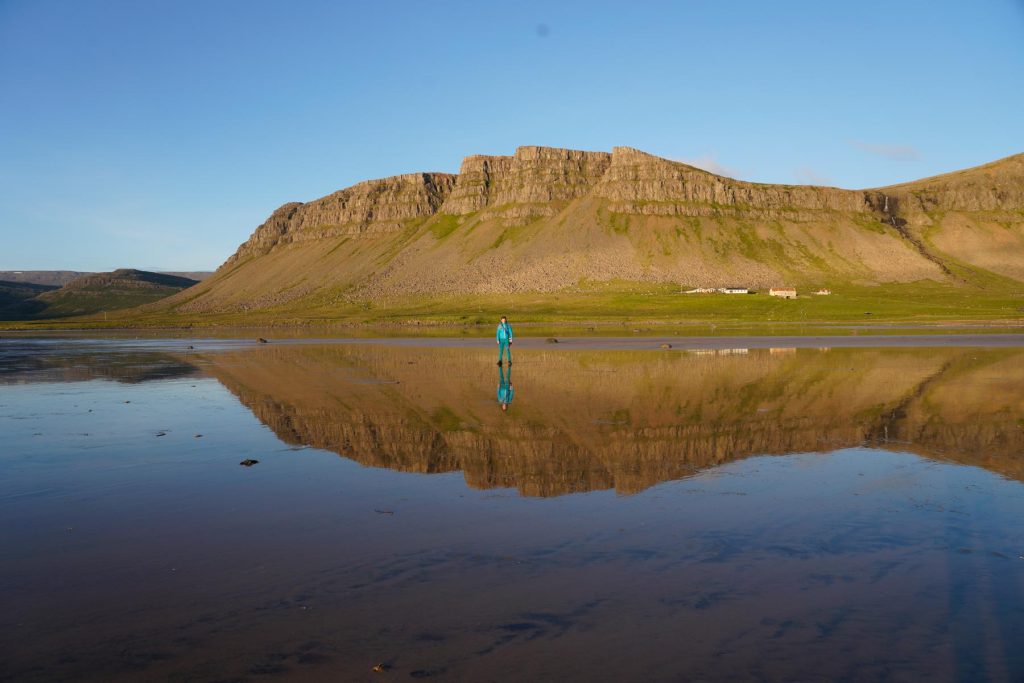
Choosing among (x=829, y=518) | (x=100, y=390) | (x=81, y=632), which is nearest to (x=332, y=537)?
(x=81, y=632)

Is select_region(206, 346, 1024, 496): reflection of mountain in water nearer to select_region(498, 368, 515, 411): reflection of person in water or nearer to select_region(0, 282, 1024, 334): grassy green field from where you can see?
select_region(498, 368, 515, 411): reflection of person in water

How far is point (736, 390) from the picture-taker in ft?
89.5

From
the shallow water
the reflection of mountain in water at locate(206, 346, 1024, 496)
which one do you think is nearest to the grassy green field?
the reflection of mountain in water at locate(206, 346, 1024, 496)

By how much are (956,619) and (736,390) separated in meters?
19.8

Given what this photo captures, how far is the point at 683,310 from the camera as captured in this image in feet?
397

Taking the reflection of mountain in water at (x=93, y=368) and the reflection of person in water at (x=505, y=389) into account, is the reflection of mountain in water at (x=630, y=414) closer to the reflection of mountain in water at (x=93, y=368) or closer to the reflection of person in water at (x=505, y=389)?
the reflection of person in water at (x=505, y=389)

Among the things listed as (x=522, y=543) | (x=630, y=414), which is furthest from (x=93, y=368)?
(x=522, y=543)

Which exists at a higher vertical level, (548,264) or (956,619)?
(548,264)

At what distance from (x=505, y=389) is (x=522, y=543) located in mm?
18430

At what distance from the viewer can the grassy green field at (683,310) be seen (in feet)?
325

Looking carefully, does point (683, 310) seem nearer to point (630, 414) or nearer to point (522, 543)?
point (630, 414)

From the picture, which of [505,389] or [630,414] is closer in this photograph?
[630,414]

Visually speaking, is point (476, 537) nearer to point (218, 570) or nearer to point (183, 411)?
point (218, 570)

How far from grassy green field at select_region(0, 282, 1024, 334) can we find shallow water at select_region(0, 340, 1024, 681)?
6752 cm
